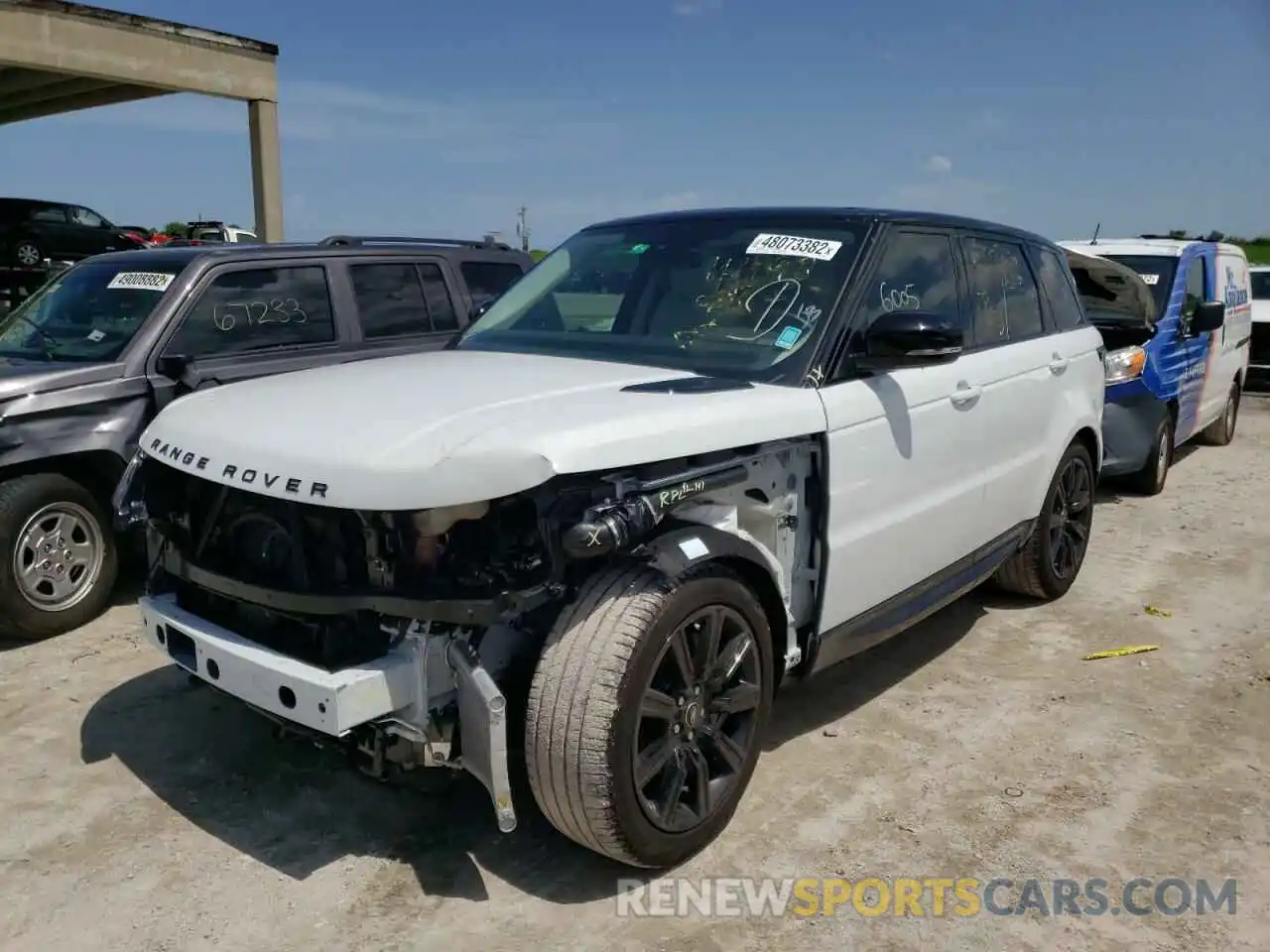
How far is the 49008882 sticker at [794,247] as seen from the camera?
151 inches

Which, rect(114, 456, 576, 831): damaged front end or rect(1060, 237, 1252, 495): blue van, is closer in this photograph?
rect(114, 456, 576, 831): damaged front end

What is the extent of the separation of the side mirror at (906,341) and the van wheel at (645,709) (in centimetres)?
95

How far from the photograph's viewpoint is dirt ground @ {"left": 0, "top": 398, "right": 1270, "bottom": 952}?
2.84 m

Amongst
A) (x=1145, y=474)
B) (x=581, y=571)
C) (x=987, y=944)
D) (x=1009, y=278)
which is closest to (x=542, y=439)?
(x=581, y=571)

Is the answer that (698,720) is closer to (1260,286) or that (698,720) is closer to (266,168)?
(1260,286)

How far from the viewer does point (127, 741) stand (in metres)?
3.93

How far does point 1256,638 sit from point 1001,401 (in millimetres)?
1978

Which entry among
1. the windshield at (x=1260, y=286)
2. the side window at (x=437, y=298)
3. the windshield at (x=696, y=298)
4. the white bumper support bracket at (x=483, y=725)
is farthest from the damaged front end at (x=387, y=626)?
the windshield at (x=1260, y=286)

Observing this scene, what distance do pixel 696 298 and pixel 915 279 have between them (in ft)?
2.97

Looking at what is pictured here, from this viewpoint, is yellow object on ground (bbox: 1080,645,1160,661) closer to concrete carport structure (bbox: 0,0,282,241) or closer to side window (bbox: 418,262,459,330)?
side window (bbox: 418,262,459,330)

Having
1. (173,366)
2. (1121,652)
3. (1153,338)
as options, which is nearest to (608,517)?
(1121,652)

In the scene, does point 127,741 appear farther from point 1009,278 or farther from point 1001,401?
point 1009,278

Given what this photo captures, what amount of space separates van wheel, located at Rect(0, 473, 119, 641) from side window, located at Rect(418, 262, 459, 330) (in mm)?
2496

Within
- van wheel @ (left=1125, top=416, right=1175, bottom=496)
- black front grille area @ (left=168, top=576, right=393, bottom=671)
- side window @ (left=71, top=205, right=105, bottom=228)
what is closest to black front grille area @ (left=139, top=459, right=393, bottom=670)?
black front grille area @ (left=168, top=576, right=393, bottom=671)
